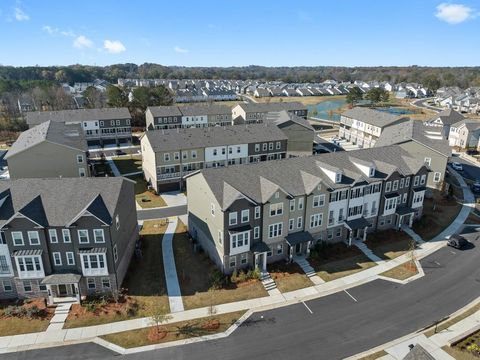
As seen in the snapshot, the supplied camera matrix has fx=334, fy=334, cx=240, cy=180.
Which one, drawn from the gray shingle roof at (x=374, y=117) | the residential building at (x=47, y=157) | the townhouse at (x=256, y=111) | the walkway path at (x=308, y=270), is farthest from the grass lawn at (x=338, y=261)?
the townhouse at (x=256, y=111)

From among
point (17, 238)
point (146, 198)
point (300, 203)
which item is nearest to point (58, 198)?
point (17, 238)

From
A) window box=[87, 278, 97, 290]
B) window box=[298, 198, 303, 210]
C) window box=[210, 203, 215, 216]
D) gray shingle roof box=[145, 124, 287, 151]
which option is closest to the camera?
window box=[87, 278, 97, 290]

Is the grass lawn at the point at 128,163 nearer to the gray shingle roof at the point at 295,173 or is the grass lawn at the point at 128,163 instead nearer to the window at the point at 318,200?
the gray shingle roof at the point at 295,173

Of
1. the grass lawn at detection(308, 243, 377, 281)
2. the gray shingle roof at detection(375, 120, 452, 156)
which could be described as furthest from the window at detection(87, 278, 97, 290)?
the gray shingle roof at detection(375, 120, 452, 156)

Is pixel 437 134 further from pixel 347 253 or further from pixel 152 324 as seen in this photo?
pixel 152 324

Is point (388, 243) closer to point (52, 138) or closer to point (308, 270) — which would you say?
point (308, 270)

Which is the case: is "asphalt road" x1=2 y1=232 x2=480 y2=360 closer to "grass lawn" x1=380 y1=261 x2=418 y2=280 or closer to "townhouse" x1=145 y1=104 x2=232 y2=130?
"grass lawn" x1=380 y1=261 x2=418 y2=280
